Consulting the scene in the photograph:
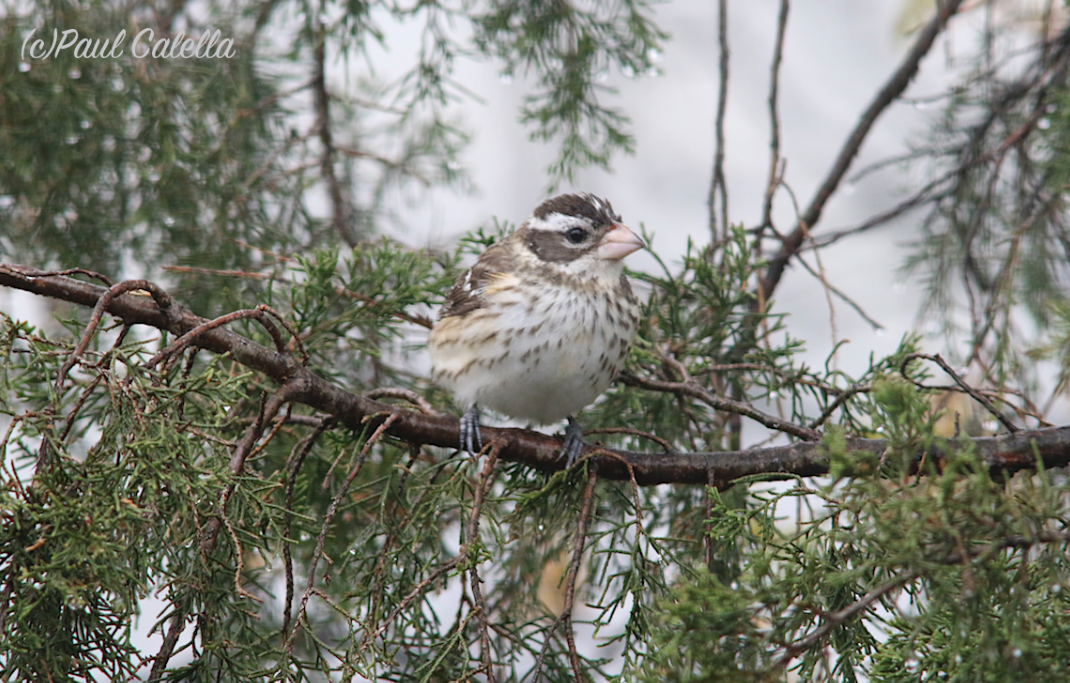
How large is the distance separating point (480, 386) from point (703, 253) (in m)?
0.92

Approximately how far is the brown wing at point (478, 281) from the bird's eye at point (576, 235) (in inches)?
9.2

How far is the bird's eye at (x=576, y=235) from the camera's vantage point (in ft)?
11.4

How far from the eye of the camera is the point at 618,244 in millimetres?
3305

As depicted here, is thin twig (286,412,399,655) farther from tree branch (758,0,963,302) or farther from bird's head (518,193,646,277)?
tree branch (758,0,963,302)

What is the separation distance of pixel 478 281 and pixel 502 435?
947 millimetres

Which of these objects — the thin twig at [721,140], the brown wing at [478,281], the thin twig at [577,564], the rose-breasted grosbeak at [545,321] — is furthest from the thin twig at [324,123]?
the thin twig at [577,564]

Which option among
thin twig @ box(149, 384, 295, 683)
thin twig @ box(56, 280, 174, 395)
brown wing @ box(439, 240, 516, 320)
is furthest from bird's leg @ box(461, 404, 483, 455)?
thin twig @ box(56, 280, 174, 395)

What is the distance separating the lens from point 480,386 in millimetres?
3246

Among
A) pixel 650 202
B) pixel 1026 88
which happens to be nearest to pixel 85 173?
pixel 1026 88

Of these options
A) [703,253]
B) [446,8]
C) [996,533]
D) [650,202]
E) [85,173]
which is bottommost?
[996,533]

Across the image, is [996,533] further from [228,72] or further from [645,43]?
[228,72]

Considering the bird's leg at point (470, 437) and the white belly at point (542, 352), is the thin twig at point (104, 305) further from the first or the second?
the white belly at point (542, 352)

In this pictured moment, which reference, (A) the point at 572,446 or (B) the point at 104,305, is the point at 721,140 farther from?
(B) the point at 104,305

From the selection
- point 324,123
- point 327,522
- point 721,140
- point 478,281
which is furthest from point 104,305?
point 721,140
